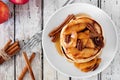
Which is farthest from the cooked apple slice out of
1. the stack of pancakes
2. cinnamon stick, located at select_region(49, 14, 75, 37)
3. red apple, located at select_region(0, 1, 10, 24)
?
red apple, located at select_region(0, 1, 10, 24)

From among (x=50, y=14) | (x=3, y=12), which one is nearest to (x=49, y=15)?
(x=50, y=14)

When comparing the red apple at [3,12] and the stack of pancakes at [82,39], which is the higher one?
the red apple at [3,12]

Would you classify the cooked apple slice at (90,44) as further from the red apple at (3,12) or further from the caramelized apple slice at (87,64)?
the red apple at (3,12)

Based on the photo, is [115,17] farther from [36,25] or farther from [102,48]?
[36,25]

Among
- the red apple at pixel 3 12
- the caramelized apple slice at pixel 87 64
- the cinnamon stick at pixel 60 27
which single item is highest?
the red apple at pixel 3 12

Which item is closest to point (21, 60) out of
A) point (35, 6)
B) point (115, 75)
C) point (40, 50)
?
point (40, 50)

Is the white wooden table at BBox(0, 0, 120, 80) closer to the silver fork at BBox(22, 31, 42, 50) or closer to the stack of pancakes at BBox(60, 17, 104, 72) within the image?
the silver fork at BBox(22, 31, 42, 50)

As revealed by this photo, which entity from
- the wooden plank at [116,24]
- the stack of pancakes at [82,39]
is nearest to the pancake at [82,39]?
the stack of pancakes at [82,39]

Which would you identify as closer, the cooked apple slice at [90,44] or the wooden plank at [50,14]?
the cooked apple slice at [90,44]
